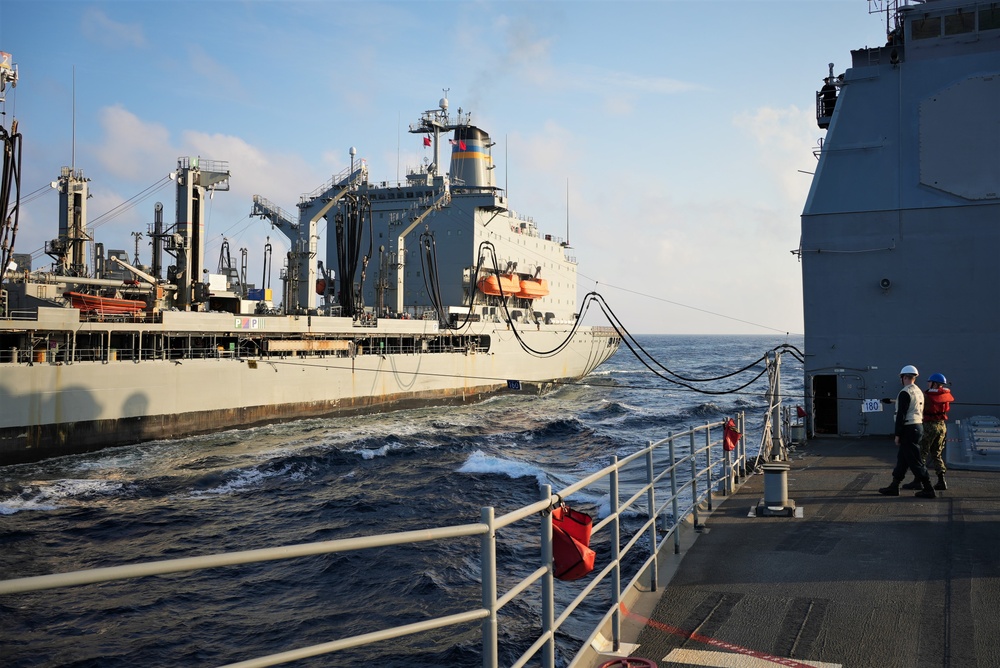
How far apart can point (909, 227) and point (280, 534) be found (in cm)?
1102

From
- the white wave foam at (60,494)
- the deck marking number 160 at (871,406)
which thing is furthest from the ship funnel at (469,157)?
the deck marking number 160 at (871,406)

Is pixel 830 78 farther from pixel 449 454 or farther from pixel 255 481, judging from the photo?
pixel 255 481

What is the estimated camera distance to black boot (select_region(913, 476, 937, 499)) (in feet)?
25.3

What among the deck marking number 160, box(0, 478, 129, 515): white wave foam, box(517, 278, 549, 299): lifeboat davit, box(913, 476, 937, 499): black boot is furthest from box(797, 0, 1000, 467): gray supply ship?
box(517, 278, 549, 299): lifeboat davit

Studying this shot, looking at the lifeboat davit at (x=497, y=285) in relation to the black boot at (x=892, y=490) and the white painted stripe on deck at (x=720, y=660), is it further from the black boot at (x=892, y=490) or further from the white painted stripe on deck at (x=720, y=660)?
the white painted stripe on deck at (x=720, y=660)

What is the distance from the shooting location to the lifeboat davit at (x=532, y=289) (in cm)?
3672

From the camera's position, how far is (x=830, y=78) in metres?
15.9

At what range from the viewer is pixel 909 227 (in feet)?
39.2

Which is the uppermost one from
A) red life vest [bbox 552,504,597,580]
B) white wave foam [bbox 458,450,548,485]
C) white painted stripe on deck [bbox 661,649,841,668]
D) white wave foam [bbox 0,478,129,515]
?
red life vest [bbox 552,504,597,580]

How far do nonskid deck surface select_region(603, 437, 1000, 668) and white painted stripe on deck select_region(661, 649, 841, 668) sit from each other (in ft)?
0.03

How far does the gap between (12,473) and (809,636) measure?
16.8 m

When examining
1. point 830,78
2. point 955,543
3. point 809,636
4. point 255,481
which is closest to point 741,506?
point 955,543

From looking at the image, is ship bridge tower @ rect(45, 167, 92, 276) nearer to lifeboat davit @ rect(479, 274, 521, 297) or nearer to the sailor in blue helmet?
lifeboat davit @ rect(479, 274, 521, 297)

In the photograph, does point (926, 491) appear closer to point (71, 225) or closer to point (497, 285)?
point (71, 225)
